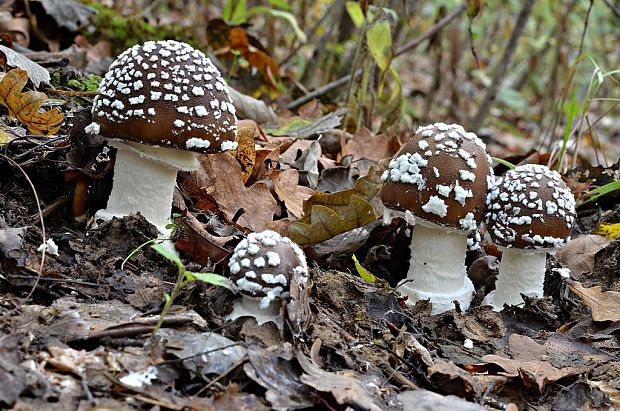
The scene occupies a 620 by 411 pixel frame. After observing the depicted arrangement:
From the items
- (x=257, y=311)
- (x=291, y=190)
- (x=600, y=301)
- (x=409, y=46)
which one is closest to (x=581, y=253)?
(x=600, y=301)

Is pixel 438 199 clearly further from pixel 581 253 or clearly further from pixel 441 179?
pixel 581 253

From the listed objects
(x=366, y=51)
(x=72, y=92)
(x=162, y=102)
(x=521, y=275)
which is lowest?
(x=521, y=275)

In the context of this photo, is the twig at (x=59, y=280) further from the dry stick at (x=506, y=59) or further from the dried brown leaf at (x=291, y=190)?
the dry stick at (x=506, y=59)

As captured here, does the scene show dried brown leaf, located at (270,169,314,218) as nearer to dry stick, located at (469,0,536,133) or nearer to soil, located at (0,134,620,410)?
soil, located at (0,134,620,410)

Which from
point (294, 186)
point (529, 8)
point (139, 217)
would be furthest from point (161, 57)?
point (529, 8)

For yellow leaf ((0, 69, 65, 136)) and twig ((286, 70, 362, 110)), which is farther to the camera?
twig ((286, 70, 362, 110))

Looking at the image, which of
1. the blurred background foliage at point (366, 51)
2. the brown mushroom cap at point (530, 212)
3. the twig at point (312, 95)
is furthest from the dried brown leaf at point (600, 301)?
the twig at point (312, 95)

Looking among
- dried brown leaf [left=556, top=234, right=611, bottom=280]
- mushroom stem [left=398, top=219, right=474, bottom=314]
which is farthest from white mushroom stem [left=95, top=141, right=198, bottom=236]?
dried brown leaf [left=556, top=234, right=611, bottom=280]
